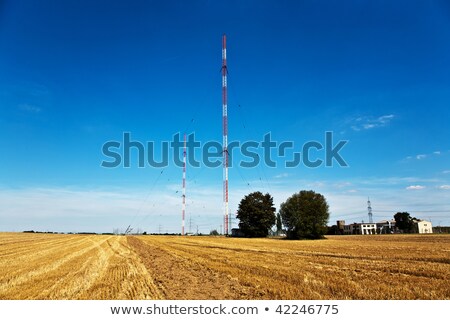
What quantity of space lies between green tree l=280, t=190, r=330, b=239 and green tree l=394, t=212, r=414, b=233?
9507 centimetres

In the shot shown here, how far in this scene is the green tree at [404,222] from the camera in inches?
6393

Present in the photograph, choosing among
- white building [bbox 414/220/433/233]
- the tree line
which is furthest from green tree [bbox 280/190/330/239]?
white building [bbox 414/220/433/233]

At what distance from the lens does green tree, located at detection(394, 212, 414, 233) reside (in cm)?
16238

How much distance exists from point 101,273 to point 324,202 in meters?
76.9

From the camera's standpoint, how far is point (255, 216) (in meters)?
97.2

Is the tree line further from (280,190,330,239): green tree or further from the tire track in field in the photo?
the tire track in field

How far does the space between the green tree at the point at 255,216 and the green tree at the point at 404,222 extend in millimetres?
93598

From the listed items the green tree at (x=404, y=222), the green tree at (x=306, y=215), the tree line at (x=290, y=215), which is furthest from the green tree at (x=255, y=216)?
the green tree at (x=404, y=222)

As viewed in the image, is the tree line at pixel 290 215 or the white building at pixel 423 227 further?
the white building at pixel 423 227

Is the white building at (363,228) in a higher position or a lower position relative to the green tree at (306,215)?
lower

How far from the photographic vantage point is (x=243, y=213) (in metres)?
98.9

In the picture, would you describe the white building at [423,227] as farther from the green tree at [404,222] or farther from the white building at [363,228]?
the white building at [363,228]
